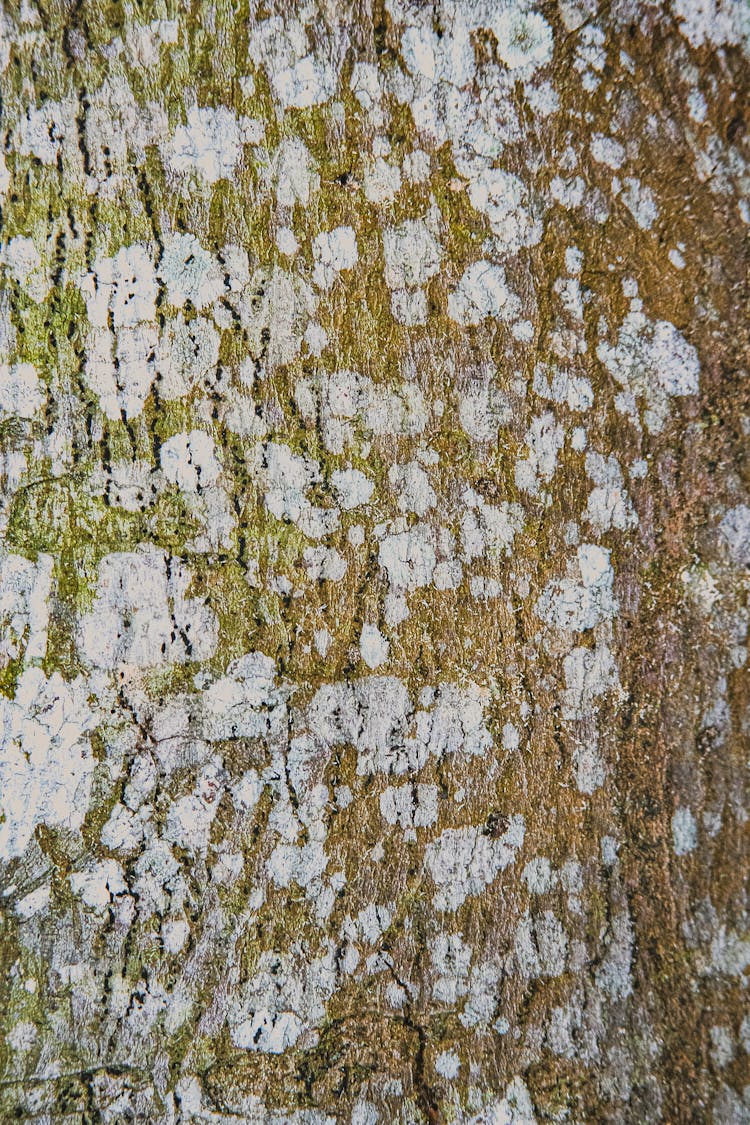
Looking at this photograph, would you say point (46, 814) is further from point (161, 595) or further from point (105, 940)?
point (161, 595)

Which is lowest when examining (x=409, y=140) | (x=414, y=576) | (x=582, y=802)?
(x=582, y=802)

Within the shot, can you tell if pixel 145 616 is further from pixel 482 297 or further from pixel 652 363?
pixel 652 363

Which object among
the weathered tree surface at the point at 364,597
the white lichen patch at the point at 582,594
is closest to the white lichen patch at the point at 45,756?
the weathered tree surface at the point at 364,597

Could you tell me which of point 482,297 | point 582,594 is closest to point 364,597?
point 582,594

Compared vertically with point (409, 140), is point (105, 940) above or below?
below

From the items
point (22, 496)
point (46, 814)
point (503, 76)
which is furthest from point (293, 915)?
point (503, 76)

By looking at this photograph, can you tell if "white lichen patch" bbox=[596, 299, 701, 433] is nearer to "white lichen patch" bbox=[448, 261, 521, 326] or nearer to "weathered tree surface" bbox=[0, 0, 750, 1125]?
"weathered tree surface" bbox=[0, 0, 750, 1125]

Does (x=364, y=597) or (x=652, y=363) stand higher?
(x=652, y=363)

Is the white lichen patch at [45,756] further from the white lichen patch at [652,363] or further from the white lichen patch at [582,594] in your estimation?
the white lichen patch at [652,363]
